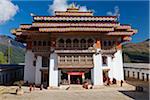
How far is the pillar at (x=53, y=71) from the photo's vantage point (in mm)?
37344

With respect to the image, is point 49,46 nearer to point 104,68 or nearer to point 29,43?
point 29,43

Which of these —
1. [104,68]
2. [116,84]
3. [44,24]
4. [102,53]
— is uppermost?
[44,24]

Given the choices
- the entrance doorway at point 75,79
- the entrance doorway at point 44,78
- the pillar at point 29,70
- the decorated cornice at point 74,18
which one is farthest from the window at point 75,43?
the pillar at point 29,70

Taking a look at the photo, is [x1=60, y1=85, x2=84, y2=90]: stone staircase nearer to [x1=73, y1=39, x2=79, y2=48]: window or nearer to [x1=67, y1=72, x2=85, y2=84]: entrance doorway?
[x1=67, y1=72, x2=85, y2=84]: entrance doorway

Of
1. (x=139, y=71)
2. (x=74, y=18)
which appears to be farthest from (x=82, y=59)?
(x=139, y=71)

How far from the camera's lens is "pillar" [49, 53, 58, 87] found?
37.3 m

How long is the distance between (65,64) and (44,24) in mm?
7012

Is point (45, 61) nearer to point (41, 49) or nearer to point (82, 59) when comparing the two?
point (41, 49)

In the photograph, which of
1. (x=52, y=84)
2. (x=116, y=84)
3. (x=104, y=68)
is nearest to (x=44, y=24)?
(x=52, y=84)

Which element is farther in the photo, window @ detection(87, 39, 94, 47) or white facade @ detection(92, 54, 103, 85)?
window @ detection(87, 39, 94, 47)

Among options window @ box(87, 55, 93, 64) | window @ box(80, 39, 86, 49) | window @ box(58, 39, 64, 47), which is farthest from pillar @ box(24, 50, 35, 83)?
window @ box(87, 55, 93, 64)

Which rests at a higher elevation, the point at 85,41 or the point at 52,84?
→ the point at 85,41

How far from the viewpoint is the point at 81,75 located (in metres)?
38.5

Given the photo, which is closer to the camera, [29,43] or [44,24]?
[44,24]
